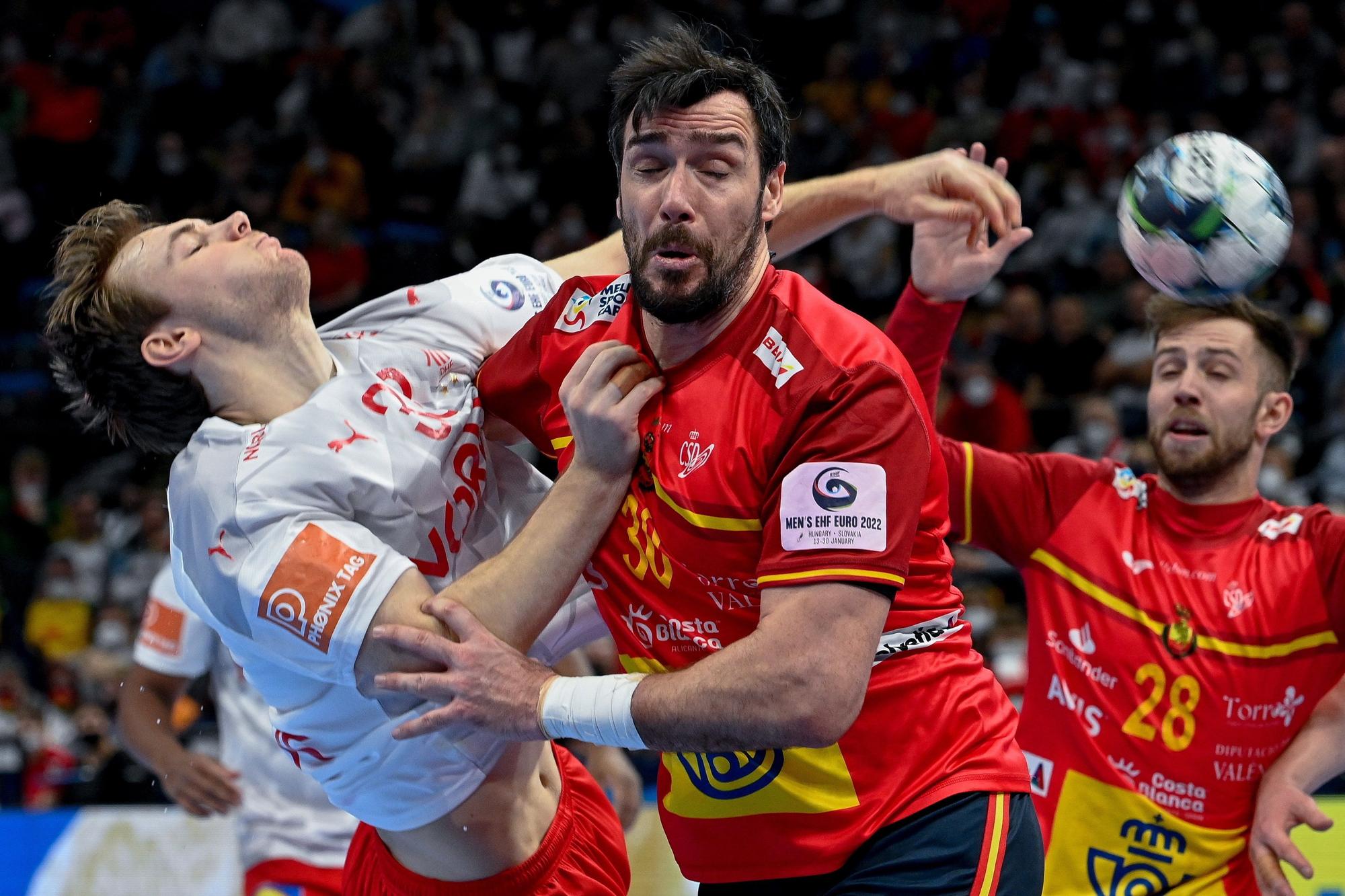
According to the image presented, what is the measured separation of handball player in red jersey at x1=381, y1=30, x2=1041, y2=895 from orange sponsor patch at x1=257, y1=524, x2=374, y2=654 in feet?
0.72

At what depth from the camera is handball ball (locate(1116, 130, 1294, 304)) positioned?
12.8 ft

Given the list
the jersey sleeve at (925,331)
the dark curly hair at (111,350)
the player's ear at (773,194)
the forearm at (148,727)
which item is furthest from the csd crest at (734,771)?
the forearm at (148,727)

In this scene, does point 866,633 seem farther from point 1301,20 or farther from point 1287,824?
point 1301,20

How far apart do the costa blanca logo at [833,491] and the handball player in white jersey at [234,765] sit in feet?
9.13

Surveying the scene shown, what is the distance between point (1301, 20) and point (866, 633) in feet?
40.7

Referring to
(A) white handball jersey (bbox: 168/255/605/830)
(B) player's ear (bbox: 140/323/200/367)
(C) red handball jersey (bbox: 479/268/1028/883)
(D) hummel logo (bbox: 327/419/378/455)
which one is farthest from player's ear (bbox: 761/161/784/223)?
(B) player's ear (bbox: 140/323/200/367)

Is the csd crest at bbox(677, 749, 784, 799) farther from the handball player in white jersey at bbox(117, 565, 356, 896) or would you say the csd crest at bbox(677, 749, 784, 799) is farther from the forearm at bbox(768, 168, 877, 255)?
the handball player in white jersey at bbox(117, 565, 356, 896)

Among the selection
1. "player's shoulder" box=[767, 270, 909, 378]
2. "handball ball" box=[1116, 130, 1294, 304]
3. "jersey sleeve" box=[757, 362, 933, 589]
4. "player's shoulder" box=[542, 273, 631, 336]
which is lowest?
"player's shoulder" box=[542, 273, 631, 336]

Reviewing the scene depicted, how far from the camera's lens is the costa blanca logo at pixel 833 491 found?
Result: 2758 millimetres

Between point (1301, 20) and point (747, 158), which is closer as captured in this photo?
point (747, 158)

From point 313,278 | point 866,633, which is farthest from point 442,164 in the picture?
point 866,633

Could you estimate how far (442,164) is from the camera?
46.4 ft

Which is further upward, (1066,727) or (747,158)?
(747,158)

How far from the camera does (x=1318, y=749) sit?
4.01m
